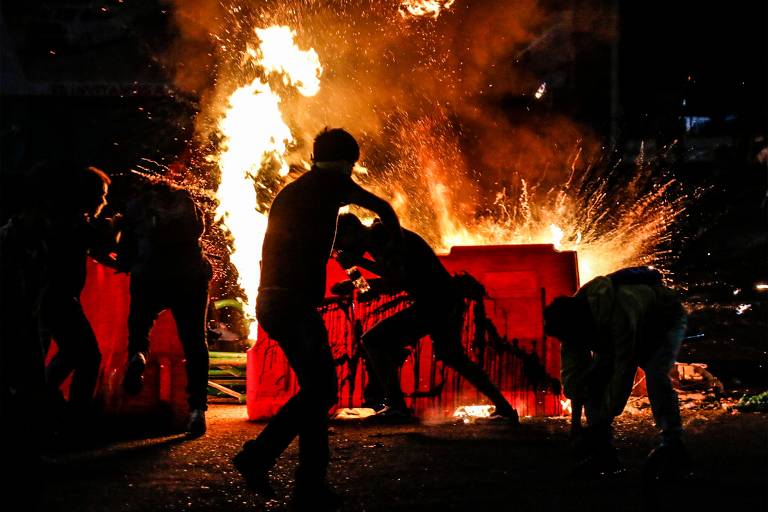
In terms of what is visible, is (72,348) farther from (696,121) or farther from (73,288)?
(696,121)

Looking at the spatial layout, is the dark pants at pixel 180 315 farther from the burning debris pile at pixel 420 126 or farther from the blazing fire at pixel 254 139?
the burning debris pile at pixel 420 126

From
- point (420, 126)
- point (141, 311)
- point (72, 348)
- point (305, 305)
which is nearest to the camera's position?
point (305, 305)

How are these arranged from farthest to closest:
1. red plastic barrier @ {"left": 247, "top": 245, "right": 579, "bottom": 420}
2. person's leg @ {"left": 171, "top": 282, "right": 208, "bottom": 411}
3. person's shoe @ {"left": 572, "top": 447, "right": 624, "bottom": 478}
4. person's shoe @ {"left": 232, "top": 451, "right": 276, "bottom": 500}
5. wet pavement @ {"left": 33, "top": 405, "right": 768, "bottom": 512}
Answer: red plastic barrier @ {"left": 247, "top": 245, "right": 579, "bottom": 420} → person's leg @ {"left": 171, "top": 282, "right": 208, "bottom": 411} → person's shoe @ {"left": 572, "top": 447, "right": 624, "bottom": 478} → wet pavement @ {"left": 33, "top": 405, "right": 768, "bottom": 512} → person's shoe @ {"left": 232, "top": 451, "right": 276, "bottom": 500}

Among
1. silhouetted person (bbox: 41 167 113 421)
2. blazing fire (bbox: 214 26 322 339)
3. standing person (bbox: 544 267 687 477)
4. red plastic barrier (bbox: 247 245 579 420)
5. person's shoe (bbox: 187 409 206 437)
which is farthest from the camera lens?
blazing fire (bbox: 214 26 322 339)

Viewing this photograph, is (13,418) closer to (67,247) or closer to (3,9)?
(67,247)

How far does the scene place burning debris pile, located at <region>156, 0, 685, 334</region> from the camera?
9633 mm

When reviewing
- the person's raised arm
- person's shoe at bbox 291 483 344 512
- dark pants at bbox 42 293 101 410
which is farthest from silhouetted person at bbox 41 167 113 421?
person's shoe at bbox 291 483 344 512

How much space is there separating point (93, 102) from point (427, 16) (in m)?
10.3

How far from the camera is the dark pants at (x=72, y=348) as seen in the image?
5.46m

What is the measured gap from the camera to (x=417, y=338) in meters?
6.66

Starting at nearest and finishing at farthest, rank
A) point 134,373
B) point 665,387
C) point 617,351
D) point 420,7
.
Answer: point 617,351 → point 665,387 → point 134,373 → point 420,7

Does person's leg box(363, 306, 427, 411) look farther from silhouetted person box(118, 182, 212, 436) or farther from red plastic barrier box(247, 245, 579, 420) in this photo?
silhouetted person box(118, 182, 212, 436)

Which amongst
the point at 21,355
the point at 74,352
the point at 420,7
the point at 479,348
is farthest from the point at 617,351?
the point at 420,7

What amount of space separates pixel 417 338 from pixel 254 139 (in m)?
3.72
